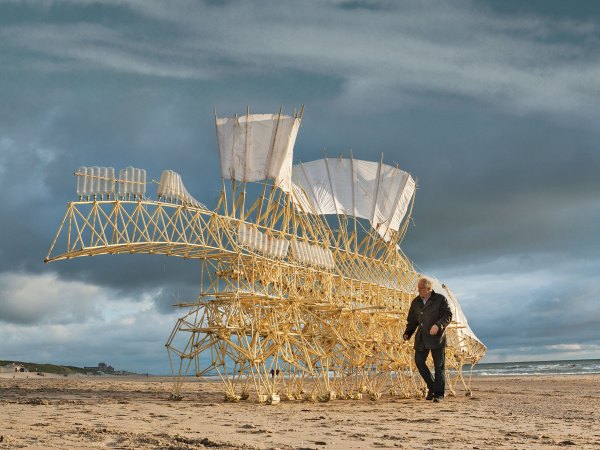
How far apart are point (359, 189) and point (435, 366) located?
1391cm

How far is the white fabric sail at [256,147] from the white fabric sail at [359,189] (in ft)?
16.2

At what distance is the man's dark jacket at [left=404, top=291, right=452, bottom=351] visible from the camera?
1194cm

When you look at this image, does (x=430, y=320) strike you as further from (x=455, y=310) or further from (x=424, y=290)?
(x=455, y=310)

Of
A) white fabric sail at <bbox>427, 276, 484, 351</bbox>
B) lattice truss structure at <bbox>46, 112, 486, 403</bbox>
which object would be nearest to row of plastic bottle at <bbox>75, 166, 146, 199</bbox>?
lattice truss structure at <bbox>46, 112, 486, 403</bbox>

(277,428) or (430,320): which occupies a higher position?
(430,320)

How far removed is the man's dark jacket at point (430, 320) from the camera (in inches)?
470

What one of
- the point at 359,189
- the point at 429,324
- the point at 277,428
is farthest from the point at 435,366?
the point at 359,189

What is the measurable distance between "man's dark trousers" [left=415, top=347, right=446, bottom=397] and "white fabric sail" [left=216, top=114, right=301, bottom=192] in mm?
8561

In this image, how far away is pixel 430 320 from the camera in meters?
12.2

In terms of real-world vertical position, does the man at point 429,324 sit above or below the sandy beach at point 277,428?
above

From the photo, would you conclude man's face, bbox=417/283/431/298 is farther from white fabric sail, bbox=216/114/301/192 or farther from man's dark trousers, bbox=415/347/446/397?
white fabric sail, bbox=216/114/301/192

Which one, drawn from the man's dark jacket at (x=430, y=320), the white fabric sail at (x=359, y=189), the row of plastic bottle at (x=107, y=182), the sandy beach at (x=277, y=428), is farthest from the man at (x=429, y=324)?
the white fabric sail at (x=359, y=189)

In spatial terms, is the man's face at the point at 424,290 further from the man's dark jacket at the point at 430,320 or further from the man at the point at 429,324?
the man's dark jacket at the point at 430,320

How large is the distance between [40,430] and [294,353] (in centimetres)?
1237
